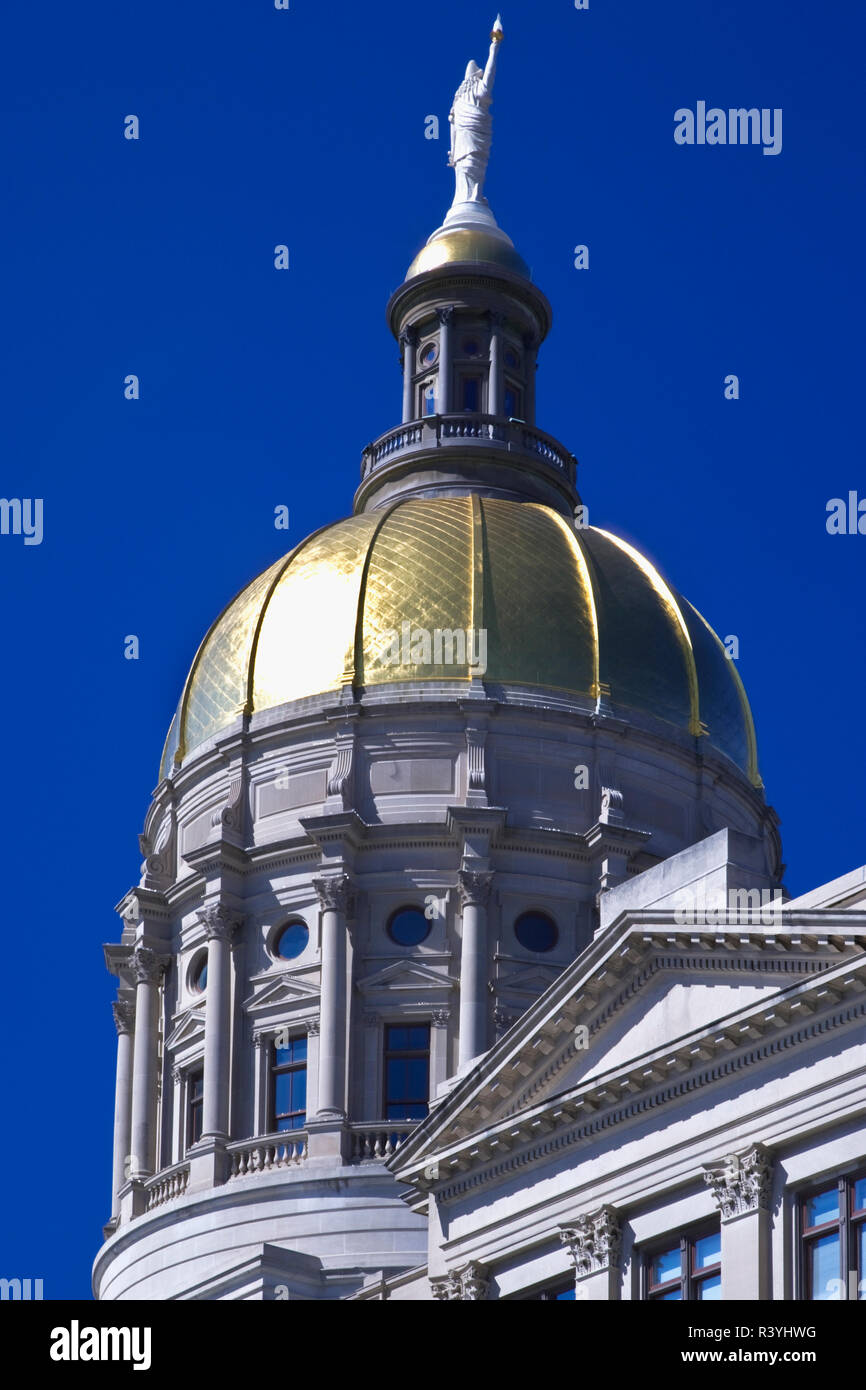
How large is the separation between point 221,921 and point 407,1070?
5664 millimetres

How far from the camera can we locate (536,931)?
7588 centimetres

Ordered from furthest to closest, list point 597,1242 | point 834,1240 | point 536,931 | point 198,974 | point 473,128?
point 473,128 → point 198,974 → point 536,931 → point 597,1242 → point 834,1240

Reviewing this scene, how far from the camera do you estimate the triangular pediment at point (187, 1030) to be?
77438mm

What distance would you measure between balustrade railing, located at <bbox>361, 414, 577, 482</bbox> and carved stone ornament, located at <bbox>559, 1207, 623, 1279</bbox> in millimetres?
36186

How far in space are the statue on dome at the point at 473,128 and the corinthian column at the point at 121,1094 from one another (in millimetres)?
24174

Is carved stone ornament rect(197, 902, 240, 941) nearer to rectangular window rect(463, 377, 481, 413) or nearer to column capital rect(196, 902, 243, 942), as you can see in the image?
column capital rect(196, 902, 243, 942)

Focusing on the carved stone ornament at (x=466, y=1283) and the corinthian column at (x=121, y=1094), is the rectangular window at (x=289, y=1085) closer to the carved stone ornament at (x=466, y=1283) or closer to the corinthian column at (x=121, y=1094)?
the corinthian column at (x=121, y=1094)

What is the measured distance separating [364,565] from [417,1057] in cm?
1202

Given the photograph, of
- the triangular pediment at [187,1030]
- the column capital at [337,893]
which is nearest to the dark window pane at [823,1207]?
the column capital at [337,893]

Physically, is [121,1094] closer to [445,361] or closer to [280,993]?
[280,993]

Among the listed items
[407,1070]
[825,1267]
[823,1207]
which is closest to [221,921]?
[407,1070]

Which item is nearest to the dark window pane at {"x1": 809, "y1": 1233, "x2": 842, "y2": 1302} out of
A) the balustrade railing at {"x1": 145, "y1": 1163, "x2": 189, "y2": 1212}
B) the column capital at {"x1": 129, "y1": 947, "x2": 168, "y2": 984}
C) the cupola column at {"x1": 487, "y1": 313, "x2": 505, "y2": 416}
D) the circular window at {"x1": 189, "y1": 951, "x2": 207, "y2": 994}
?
the balustrade railing at {"x1": 145, "y1": 1163, "x2": 189, "y2": 1212}

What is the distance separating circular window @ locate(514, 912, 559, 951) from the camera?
75.7 m
